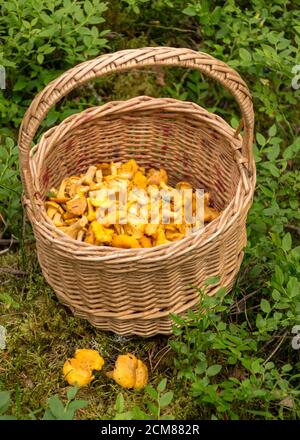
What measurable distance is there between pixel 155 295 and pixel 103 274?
0.80 feet

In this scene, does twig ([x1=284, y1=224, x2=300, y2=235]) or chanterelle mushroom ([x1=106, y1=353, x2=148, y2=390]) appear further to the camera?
twig ([x1=284, y1=224, x2=300, y2=235])

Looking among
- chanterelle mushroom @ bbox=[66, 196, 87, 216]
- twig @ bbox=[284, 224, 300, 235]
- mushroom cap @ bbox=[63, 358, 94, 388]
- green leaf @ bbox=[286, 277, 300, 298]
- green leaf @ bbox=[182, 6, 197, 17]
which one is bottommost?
mushroom cap @ bbox=[63, 358, 94, 388]

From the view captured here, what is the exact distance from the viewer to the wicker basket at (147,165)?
8.27 ft

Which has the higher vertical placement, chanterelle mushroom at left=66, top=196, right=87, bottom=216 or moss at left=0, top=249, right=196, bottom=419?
chanterelle mushroom at left=66, top=196, right=87, bottom=216

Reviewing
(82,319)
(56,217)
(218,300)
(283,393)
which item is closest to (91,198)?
(56,217)

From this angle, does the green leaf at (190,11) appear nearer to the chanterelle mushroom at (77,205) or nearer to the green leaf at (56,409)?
the chanterelle mushroom at (77,205)

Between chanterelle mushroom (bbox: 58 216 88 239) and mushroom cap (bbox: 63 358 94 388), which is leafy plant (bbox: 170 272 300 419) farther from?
chanterelle mushroom (bbox: 58 216 88 239)

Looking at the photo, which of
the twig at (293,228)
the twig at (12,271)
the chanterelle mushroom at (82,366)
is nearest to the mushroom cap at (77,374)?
the chanterelle mushroom at (82,366)

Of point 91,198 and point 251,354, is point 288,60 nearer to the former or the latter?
point 91,198

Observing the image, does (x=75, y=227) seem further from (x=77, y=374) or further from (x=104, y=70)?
(x=104, y=70)

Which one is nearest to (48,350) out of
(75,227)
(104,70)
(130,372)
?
(130,372)

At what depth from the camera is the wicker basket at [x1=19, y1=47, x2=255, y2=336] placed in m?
2.52

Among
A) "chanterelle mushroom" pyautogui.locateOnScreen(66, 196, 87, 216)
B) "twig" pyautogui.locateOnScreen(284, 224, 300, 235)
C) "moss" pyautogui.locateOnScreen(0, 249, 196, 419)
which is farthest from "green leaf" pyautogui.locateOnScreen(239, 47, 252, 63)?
"moss" pyautogui.locateOnScreen(0, 249, 196, 419)

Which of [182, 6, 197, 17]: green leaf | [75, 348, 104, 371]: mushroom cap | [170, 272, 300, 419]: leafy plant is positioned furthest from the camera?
[182, 6, 197, 17]: green leaf
